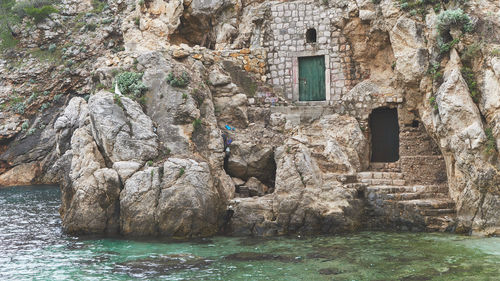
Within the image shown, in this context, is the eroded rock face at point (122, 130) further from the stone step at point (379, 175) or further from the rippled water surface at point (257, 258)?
the stone step at point (379, 175)

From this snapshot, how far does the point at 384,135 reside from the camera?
19.5 meters

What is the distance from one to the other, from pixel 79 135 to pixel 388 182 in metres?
11.0

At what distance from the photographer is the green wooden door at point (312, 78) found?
20.8 metres

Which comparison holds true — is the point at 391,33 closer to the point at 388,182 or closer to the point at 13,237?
the point at 388,182

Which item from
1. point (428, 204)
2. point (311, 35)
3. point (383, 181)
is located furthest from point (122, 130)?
point (428, 204)

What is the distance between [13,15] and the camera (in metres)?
37.2

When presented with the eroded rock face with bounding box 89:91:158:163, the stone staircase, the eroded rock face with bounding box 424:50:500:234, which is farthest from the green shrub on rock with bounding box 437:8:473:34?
the eroded rock face with bounding box 89:91:158:163

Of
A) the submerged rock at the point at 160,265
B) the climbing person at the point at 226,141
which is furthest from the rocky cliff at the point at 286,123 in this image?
the submerged rock at the point at 160,265

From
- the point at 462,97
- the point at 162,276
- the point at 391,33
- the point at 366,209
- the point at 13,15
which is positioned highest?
the point at 13,15

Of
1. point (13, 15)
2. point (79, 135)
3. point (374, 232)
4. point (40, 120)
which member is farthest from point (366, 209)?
point (13, 15)

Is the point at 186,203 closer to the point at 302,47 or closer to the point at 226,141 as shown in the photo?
the point at 226,141

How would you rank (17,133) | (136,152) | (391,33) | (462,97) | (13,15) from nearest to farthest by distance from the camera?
(462,97) < (136,152) < (391,33) < (17,133) < (13,15)

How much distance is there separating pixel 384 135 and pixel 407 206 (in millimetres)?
4496

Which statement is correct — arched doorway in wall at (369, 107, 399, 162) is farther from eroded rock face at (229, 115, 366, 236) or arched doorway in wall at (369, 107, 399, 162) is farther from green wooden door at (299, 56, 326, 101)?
eroded rock face at (229, 115, 366, 236)
